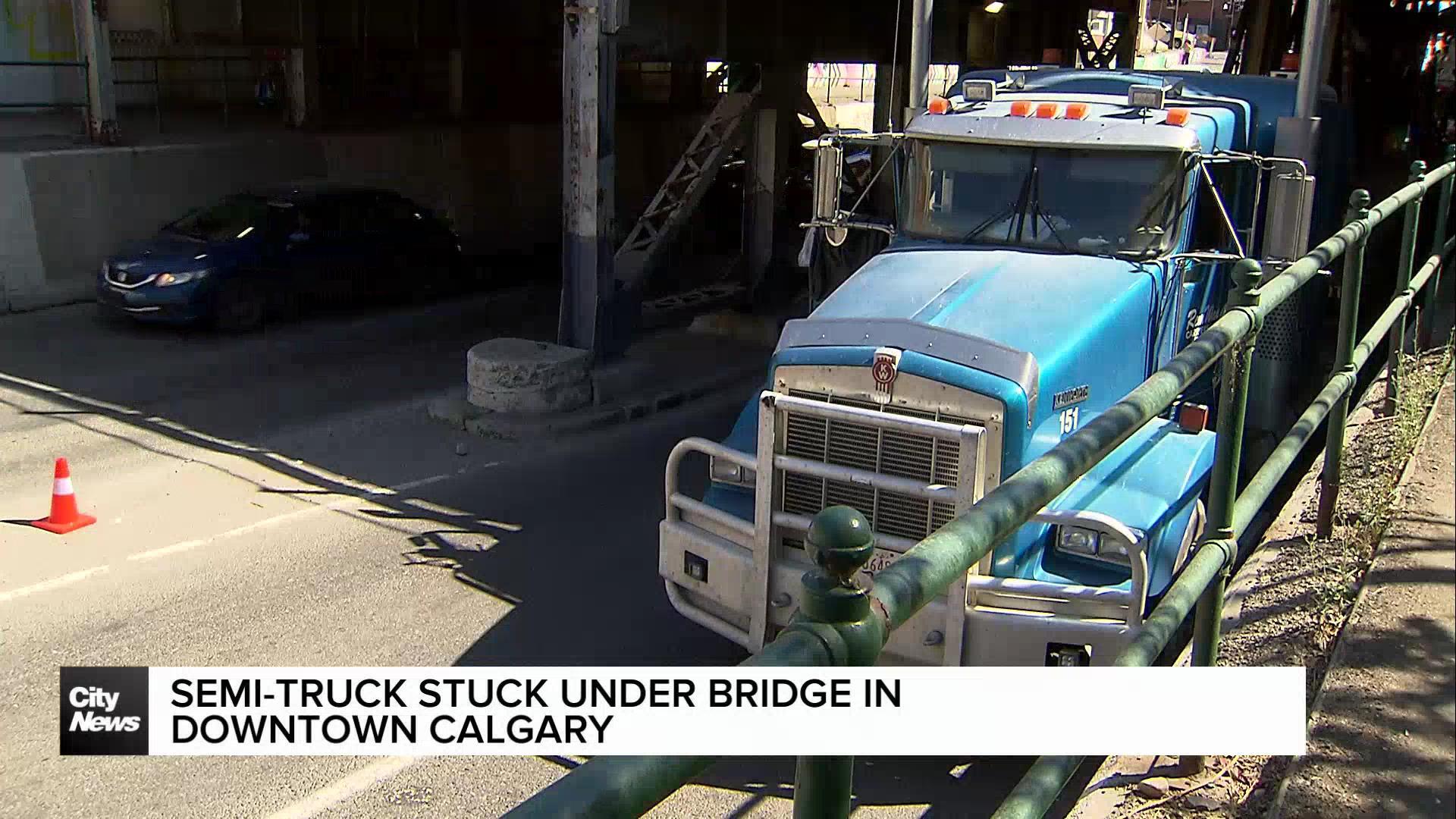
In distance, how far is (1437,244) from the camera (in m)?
9.19

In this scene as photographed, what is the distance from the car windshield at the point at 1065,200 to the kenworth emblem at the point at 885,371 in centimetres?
204

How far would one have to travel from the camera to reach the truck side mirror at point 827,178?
9031 mm

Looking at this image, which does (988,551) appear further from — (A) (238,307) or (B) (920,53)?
(A) (238,307)

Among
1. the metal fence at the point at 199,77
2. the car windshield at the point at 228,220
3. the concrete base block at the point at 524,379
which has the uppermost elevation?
the metal fence at the point at 199,77

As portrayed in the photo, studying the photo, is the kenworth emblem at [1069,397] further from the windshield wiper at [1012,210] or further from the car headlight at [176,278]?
the car headlight at [176,278]

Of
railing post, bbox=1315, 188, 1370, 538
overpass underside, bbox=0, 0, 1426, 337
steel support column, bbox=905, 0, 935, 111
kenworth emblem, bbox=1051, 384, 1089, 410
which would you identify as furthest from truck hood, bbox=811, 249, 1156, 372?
overpass underside, bbox=0, 0, 1426, 337

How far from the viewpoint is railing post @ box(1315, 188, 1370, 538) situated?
20.7 ft

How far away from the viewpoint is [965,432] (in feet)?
20.1

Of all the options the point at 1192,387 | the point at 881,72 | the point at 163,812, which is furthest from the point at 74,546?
the point at 881,72

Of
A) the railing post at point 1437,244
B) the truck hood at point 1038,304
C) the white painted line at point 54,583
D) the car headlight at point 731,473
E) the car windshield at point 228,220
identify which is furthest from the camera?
the car windshield at point 228,220

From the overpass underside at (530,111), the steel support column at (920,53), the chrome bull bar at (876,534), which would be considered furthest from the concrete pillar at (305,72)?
the chrome bull bar at (876,534)

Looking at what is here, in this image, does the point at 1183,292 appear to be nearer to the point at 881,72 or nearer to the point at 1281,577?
the point at 1281,577

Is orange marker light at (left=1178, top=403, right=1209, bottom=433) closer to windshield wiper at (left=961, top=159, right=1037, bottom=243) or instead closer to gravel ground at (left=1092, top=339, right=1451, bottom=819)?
gravel ground at (left=1092, top=339, right=1451, bottom=819)

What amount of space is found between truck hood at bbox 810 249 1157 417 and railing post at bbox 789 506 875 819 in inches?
171
